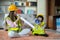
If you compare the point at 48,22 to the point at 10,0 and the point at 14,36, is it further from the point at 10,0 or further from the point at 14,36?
the point at 14,36

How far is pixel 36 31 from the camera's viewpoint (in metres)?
1.81

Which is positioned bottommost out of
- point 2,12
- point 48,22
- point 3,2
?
point 48,22

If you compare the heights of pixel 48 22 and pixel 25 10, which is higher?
pixel 25 10

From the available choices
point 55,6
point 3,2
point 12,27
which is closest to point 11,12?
point 12,27

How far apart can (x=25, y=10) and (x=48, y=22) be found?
0.65 metres

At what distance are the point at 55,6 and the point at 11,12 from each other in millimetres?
2134

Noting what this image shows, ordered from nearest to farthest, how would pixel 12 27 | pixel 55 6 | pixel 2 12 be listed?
1. pixel 12 27
2. pixel 55 6
3. pixel 2 12

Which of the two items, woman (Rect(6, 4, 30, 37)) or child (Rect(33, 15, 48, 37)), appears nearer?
woman (Rect(6, 4, 30, 37))

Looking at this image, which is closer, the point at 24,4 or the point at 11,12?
the point at 11,12

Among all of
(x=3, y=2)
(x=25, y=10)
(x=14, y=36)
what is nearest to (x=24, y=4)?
(x=25, y=10)

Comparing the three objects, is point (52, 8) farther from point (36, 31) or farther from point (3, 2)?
point (36, 31)

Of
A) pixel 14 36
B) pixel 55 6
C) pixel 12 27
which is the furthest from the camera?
pixel 55 6

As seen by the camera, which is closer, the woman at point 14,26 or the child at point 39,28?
the woman at point 14,26

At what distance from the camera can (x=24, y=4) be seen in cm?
405
